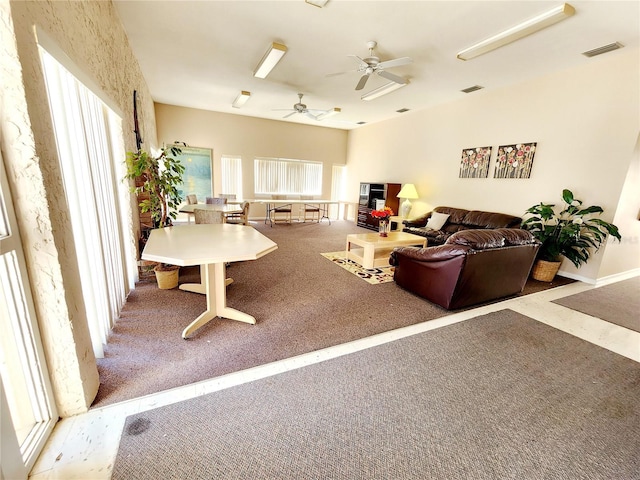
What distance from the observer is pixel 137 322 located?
2348 millimetres

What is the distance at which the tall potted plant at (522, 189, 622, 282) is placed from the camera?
11.8 feet

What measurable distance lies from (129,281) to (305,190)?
6.64 metres

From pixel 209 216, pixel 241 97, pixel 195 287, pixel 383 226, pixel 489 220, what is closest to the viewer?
pixel 195 287

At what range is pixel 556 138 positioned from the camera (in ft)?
13.0

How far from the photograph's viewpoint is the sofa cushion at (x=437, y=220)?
5184mm

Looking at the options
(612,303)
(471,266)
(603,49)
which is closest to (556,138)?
(603,49)

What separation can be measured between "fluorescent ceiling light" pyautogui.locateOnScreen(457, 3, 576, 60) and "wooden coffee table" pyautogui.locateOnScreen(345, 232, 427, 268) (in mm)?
2594

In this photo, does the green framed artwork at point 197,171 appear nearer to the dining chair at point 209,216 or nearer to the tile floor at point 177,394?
the dining chair at point 209,216

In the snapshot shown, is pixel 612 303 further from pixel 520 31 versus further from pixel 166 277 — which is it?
pixel 166 277

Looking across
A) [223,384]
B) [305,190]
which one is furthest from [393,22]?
[305,190]

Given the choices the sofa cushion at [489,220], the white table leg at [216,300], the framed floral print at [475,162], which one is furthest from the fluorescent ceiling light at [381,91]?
the white table leg at [216,300]

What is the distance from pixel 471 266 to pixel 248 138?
7012mm

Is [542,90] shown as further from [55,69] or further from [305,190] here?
[305,190]

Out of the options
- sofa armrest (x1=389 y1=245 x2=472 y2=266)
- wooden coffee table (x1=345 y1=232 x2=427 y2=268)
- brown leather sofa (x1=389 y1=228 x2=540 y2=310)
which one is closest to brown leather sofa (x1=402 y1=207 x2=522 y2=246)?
wooden coffee table (x1=345 y1=232 x2=427 y2=268)
